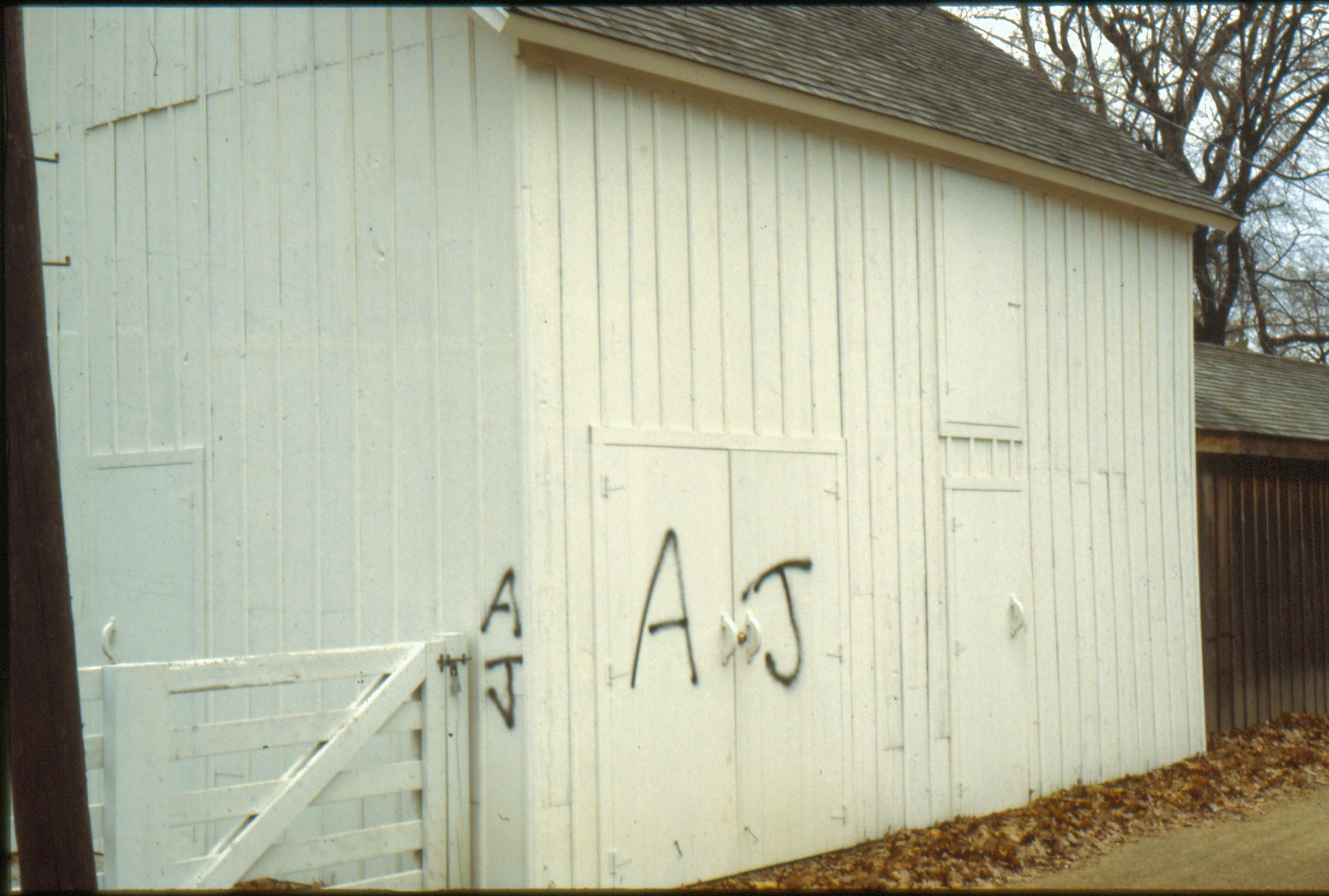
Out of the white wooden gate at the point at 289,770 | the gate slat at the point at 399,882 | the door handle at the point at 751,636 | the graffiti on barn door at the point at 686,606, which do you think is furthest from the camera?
the door handle at the point at 751,636

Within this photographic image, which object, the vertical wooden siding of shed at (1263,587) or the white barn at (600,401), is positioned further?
the vertical wooden siding of shed at (1263,587)

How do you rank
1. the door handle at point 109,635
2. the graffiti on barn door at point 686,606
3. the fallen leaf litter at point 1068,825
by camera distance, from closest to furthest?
the graffiti on barn door at point 686,606
the fallen leaf litter at point 1068,825
the door handle at point 109,635

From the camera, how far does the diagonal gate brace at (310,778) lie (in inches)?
225

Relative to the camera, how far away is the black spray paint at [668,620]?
7047mm

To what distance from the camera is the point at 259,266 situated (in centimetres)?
784

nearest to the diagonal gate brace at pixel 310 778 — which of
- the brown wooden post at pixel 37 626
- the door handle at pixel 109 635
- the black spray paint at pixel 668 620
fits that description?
the brown wooden post at pixel 37 626

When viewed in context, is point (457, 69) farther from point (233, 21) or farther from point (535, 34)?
point (233, 21)

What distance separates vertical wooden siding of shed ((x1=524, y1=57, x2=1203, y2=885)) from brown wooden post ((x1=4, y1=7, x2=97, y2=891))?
2.26 metres

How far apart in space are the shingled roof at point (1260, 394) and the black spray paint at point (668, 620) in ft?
22.1

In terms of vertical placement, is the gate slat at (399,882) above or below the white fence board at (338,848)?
below

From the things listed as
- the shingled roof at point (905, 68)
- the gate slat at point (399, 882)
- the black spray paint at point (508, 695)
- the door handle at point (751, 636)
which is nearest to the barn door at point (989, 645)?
the door handle at point (751, 636)

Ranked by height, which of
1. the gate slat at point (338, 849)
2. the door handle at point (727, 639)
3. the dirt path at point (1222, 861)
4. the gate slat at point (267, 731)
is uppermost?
the door handle at point (727, 639)

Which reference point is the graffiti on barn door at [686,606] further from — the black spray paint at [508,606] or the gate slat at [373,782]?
the gate slat at [373,782]

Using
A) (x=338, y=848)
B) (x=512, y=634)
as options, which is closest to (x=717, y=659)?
(x=512, y=634)
